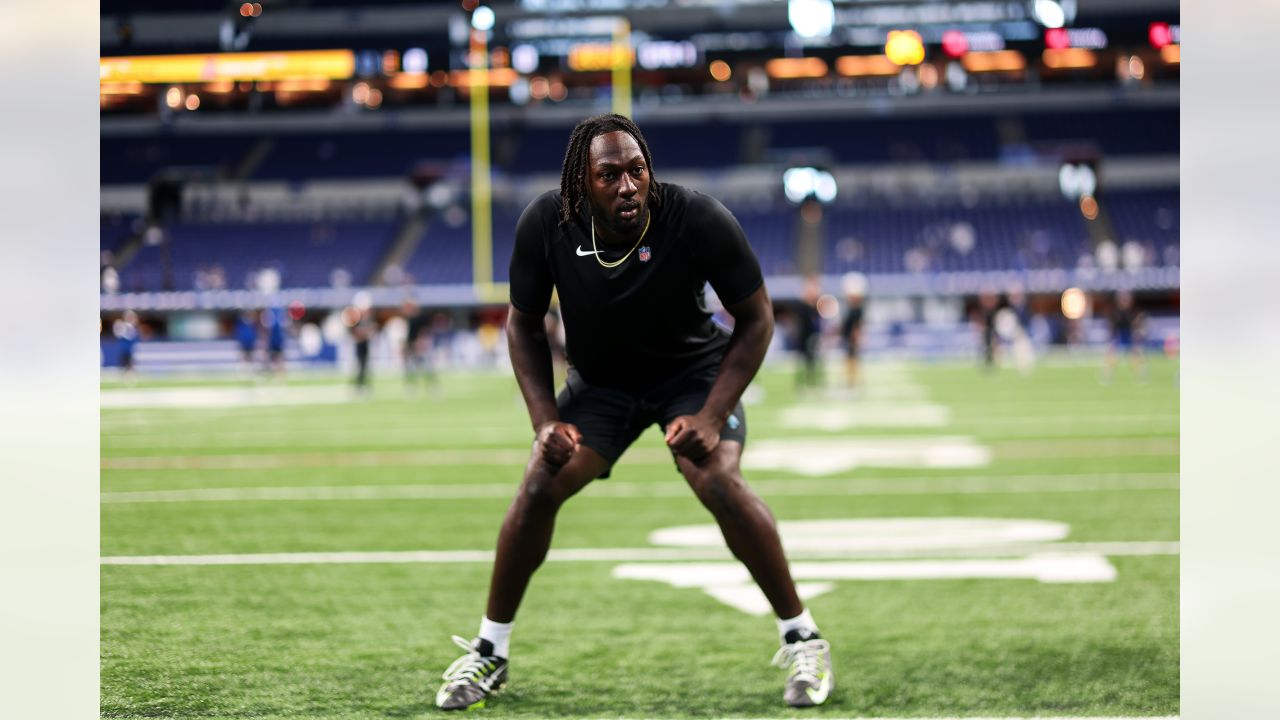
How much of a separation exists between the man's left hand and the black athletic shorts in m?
0.16

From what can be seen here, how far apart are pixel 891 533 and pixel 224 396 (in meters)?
19.2

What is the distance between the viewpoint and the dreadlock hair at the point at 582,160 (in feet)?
13.0

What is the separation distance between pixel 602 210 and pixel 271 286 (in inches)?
1460

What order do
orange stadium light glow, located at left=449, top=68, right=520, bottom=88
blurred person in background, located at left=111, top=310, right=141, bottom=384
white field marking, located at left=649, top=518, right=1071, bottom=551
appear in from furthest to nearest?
1. orange stadium light glow, located at left=449, top=68, right=520, bottom=88
2. blurred person in background, located at left=111, top=310, right=141, bottom=384
3. white field marking, located at left=649, top=518, right=1071, bottom=551

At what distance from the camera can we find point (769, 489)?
9594mm

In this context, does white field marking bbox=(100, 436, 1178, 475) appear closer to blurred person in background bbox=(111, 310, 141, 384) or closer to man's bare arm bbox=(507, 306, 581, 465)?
man's bare arm bbox=(507, 306, 581, 465)

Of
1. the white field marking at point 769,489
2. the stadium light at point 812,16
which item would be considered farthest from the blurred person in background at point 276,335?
the white field marking at point 769,489

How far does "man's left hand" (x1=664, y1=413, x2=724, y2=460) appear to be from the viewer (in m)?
3.94

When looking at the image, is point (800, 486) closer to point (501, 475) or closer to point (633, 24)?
point (501, 475)

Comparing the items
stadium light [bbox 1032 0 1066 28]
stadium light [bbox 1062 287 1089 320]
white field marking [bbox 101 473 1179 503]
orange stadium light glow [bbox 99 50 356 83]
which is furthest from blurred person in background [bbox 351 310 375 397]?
stadium light [bbox 1062 287 1089 320]

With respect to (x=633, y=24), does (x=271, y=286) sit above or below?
below

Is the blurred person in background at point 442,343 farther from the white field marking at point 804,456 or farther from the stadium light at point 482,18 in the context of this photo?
the white field marking at point 804,456

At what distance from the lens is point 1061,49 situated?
3200 cm
